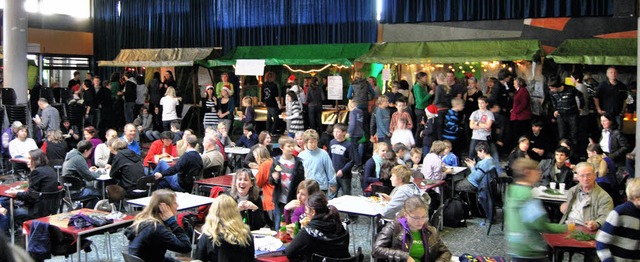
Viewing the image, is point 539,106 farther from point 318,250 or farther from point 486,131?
point 318,250

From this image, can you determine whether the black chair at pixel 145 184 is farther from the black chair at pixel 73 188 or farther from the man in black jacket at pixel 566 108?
the man in black jacket at pixel 566 108

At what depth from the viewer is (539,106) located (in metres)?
15.0

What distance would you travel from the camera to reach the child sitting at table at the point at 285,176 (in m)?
8.20

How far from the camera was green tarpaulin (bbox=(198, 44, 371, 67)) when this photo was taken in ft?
56.8

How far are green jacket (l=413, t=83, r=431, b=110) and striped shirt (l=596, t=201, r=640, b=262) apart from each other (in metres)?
9.11

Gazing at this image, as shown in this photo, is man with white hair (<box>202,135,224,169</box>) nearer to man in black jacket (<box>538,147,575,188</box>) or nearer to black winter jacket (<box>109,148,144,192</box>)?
black winter jacket (<box>109,148,144,192</box>)

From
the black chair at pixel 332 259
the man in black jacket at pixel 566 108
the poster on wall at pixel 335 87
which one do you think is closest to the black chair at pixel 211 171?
the black chair at pixel 332 259

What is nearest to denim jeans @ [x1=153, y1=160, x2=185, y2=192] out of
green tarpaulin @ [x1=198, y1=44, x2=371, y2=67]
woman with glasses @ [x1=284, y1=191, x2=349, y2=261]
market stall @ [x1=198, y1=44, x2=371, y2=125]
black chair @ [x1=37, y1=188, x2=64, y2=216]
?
black chair @ [x1=37, y1=188, x2=64, y2=216]

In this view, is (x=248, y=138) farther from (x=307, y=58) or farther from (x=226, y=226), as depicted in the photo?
(x=226, y=226)

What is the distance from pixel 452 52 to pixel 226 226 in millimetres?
10909

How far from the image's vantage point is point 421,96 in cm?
1448

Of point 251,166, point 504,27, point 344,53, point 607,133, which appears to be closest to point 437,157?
point 251,166

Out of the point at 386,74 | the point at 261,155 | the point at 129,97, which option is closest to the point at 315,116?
the point at 386,74

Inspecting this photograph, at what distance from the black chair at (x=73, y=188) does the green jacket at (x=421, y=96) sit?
7.19 m
